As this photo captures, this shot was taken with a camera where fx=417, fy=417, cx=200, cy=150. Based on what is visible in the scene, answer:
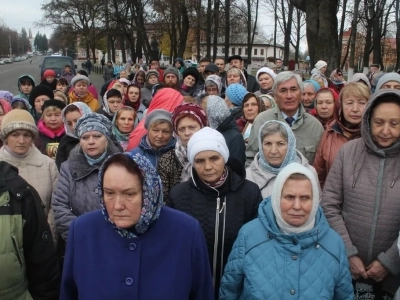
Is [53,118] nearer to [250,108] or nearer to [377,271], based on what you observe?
[250,108]

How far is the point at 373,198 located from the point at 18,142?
2.86 meters

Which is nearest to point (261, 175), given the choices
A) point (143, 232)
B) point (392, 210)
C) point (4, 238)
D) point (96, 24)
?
point (392, 210)

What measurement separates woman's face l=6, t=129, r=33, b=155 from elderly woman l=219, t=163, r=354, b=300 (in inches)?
83.6

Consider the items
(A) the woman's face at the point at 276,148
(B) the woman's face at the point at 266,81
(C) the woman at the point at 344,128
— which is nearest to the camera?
(A) the woman's face at the point at 276,148

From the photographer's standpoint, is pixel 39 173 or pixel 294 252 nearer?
pixel 294 252

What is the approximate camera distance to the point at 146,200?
80.8 inches

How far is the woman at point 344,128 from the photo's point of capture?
3521 millimetres

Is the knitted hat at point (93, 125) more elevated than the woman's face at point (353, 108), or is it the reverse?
the woman's face at point (353, 108)

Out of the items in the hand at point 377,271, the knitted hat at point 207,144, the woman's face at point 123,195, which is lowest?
the hand at point 377,271

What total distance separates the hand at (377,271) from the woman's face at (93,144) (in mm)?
2226

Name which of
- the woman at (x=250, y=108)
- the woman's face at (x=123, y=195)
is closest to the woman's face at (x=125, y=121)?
the woman at (x=250, y=108)

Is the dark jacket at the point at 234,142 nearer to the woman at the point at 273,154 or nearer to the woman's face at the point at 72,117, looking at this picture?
the woman at the point at 273,154

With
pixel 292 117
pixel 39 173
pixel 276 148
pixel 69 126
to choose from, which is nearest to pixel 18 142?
pixel 39 173

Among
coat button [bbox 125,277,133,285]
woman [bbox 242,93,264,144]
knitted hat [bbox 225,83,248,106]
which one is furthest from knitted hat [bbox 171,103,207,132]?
knitted hat [bbox 225,83,248,106]
